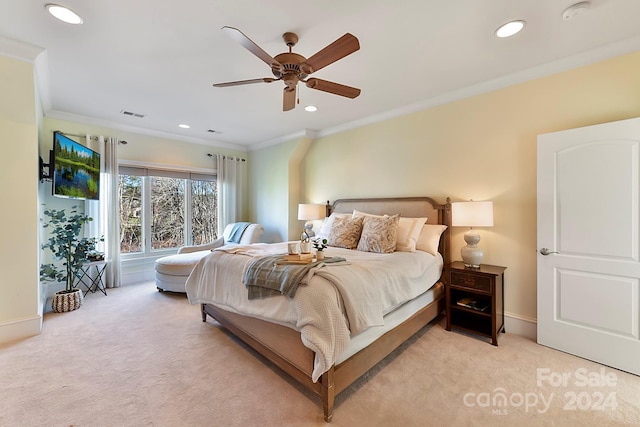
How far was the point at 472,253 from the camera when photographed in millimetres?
2805

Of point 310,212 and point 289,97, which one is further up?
point 289,97

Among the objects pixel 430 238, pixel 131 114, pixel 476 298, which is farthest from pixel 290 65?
pixel 131 114

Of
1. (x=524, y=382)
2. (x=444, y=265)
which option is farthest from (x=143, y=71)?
(x=524, y=382)

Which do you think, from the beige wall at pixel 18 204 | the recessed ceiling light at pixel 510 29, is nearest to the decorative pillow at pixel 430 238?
the recessed ceiling light at pixel 510 29

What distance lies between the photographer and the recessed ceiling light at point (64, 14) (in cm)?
188

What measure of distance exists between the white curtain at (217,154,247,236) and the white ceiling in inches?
80.3

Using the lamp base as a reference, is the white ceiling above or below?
above

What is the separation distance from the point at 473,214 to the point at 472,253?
0.41m

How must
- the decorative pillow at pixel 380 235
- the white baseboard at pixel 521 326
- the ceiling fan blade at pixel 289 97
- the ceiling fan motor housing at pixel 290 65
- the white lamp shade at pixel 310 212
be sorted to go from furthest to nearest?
the white lamp shade at pixel 310 212 < the decorative pillow at pixel 380 235 < the white baseboard at pixel 521 326 < the ceiling fan blade at pixel 289 97 < the ceiling fan motor housing at pixel 290 65

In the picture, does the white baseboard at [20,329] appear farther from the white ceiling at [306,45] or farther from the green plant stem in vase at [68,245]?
the white ceiling at [306,45]

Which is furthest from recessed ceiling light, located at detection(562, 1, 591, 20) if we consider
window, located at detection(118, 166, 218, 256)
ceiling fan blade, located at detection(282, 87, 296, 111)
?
window, located at detection(118, 166, 218, 256)

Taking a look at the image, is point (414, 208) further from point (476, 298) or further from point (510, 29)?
point (510, 29)

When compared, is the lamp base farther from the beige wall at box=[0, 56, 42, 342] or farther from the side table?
the side table

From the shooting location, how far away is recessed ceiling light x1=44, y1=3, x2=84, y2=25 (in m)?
1.88
